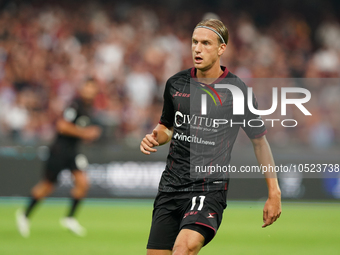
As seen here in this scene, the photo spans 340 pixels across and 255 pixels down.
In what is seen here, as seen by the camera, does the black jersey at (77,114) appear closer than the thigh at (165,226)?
No

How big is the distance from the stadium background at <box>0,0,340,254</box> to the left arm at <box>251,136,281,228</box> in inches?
195

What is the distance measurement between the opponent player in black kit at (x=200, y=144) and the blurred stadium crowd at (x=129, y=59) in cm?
894

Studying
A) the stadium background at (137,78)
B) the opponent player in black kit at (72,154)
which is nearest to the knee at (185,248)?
the stadium background at (137,78)

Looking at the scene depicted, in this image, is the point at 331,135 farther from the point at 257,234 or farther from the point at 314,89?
the point at 257,234

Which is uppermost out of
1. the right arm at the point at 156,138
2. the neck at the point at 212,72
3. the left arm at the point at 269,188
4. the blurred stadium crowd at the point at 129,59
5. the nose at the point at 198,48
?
the blurred stadium crowd at the point at 129,59

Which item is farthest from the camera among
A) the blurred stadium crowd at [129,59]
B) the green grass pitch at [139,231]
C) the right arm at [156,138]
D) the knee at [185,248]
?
the blurred stadium crowd at [129,59]

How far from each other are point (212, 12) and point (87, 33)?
4848 mm

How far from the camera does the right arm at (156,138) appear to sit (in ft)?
16.4

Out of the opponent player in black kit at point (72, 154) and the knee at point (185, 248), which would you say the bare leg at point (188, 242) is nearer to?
the knee at point (185, 248)

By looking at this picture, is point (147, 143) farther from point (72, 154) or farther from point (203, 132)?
point (72, 154)

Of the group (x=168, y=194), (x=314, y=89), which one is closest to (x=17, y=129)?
(x=314, y=89)

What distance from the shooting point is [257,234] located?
10.4 metres

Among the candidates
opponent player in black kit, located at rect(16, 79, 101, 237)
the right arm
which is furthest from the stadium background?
the right arm

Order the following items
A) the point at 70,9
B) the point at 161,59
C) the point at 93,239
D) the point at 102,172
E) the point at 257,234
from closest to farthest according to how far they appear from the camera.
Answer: the point at 93,239, the point at 257,234, the point at 102,172, the point at 161,59, the point at 70,9
